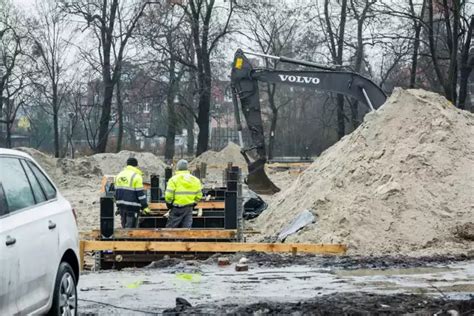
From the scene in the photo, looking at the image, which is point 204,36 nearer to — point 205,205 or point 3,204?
point 205,205

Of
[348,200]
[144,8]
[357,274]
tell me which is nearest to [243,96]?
[348,200]

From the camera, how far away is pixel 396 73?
5781 centimetres

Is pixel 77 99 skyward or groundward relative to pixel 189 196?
skyward

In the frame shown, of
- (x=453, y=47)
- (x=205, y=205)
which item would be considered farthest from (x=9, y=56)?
(x=205, y=205)

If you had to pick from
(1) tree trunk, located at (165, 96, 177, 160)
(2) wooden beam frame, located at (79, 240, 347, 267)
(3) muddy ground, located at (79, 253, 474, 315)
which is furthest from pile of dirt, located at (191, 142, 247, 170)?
(3) muddy ground, located at (79, 253, 474, 315)

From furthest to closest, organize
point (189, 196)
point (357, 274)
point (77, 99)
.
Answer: point (77, 99)
point (189, 196)
point (357, 274)

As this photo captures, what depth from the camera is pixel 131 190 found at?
15.6 m

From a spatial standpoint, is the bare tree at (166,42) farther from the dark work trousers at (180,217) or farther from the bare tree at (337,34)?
the dark work trousers at (180,217)

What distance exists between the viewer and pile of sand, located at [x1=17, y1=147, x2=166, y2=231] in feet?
Result: 102

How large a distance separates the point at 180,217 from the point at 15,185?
8689mm

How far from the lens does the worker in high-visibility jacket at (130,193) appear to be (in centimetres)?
1548

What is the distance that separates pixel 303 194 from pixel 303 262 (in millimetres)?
5641

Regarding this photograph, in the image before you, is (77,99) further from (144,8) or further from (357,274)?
(357,274)

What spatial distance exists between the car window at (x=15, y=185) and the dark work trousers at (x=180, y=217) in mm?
8313
